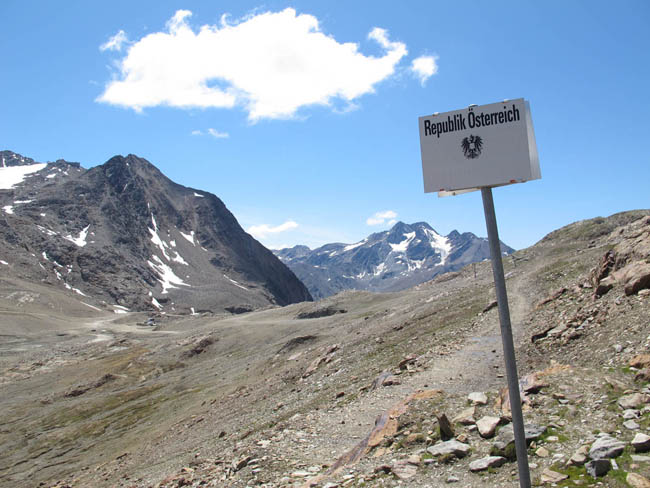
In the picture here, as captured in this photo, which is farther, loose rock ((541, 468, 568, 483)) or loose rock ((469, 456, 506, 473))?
loose rock ((469, 456, 506, 473))

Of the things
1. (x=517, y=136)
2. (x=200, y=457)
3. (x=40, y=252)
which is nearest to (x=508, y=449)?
(x=517, y=136)

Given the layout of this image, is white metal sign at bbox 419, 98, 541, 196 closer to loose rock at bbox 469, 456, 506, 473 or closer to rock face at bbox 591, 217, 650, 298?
loose rock at bbox 469, 456, 506, 473

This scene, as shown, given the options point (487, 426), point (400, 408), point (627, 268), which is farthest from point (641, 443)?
point (627, 268)

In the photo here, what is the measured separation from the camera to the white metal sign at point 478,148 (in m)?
5.90

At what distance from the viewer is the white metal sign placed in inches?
232

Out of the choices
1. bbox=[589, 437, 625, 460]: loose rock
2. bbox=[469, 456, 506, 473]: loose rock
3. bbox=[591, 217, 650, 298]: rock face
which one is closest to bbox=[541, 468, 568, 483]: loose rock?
bbox=[589, 437, 625, 460]: loose rock

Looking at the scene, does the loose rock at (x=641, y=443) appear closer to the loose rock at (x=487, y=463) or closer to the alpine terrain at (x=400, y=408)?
the alpine terrain at (x=400, y=408)

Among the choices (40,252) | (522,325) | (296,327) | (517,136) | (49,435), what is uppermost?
(40,252)

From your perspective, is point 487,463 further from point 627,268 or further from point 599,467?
point 627,268

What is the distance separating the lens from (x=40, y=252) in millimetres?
198875

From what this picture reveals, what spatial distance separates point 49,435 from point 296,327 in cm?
3619

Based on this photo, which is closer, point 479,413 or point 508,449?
point 508,449

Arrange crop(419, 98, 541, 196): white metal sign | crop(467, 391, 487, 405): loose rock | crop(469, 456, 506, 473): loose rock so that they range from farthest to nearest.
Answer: crop(467, 391, 487, 405): loose rock
crop(469, 456, 506, 473): loose rock
crop(419, 98, 541, 196): white metal sign

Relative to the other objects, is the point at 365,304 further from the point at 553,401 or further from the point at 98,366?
the point at 553,401
